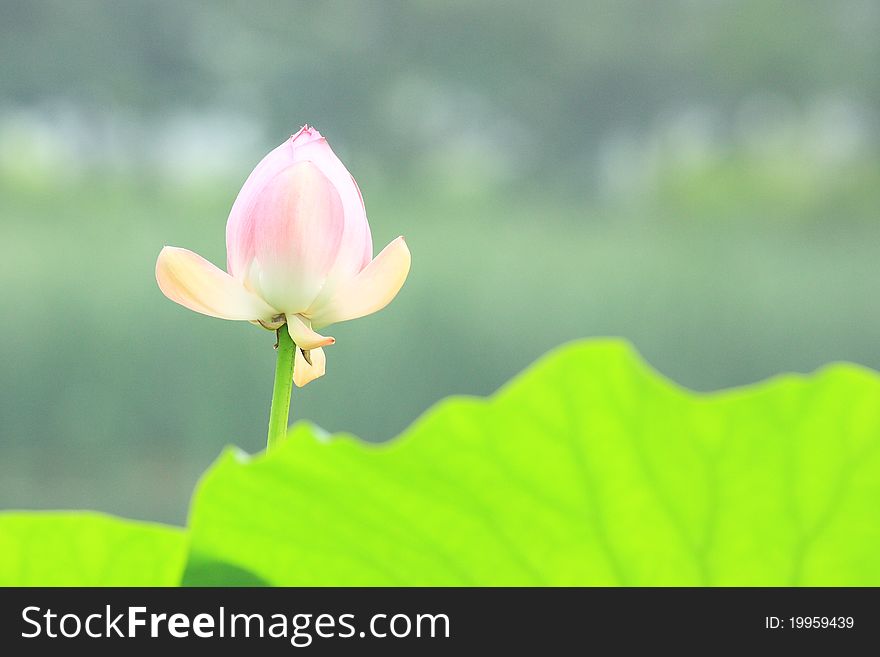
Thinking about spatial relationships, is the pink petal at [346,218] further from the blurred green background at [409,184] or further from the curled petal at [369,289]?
the blurred green background at [409,184]

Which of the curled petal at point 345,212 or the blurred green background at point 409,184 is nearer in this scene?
the curled petal at point 345,212

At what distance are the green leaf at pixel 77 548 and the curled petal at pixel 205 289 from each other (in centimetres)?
5

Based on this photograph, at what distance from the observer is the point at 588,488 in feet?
0.51

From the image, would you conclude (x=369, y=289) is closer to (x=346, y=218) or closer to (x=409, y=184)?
(x=346, y=218)

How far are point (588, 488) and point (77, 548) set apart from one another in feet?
0.34

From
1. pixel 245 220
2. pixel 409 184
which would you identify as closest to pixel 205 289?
pixel 245 220

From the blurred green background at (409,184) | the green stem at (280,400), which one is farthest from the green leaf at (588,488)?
the blurred green background at (409,184)

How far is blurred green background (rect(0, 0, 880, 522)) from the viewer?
6.11 m

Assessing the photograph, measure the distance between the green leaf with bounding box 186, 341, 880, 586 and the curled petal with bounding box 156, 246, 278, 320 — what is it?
0.06 metres

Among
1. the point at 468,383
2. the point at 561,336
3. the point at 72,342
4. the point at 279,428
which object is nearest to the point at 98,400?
the point at 72,342

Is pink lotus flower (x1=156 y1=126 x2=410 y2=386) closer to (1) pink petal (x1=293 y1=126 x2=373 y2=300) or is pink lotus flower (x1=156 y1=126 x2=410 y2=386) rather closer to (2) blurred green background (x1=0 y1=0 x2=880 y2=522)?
(1) pink petal (x1=293 y1=126 x2=373 y2=300)

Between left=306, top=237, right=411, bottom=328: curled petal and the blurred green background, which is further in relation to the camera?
the blurred green background

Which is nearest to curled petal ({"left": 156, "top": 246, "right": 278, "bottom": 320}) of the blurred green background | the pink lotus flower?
the pink lotus flower

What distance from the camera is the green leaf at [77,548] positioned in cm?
19
